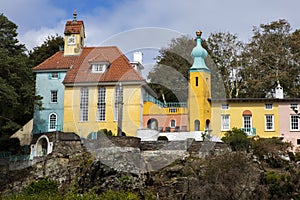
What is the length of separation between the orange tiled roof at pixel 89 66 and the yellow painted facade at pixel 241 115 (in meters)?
6.74

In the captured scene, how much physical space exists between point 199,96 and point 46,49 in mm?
18635

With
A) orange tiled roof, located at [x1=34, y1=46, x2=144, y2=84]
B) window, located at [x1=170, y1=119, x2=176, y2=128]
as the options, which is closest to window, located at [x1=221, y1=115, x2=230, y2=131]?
window, located at [x1=170, y1=119, x2=176, y2=128]

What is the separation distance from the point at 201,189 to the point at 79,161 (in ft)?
29.1

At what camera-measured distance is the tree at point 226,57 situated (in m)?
46.8

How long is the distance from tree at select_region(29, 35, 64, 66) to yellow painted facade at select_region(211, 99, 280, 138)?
1848cm

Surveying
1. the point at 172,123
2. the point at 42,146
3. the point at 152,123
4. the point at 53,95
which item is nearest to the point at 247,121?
the point at 172,123

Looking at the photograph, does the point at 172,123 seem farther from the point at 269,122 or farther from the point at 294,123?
the point at 294,123

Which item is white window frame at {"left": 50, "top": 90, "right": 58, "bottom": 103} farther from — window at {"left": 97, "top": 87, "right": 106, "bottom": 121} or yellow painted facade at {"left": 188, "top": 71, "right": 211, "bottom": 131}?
yellow painted facade at {"left": 188, "top": 71, "right": 211, "bottom": 131}

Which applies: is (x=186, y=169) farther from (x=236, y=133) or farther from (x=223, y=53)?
(x=223, y=53)

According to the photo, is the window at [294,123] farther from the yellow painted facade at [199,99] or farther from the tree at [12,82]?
the tree at [12,82]

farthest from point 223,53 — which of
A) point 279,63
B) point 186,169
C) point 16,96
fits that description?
point 16,96

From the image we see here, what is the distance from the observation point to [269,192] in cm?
2945

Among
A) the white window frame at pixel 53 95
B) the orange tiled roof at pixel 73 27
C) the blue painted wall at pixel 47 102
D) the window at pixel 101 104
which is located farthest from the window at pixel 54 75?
the orange tiled roof at pixel 73 27

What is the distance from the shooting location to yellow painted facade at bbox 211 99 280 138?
127ft
